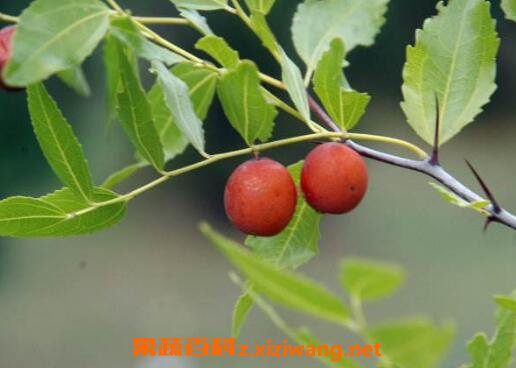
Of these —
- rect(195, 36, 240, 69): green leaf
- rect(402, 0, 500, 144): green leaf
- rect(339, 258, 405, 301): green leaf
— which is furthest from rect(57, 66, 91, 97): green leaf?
rect(339, 258, 405, 301): green leaf

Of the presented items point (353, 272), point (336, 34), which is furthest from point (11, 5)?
point (353, 272)

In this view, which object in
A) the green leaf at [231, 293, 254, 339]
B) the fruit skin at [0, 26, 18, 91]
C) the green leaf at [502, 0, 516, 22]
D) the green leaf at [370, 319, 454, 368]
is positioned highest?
the green leaf at [370, 319, 454, 368]

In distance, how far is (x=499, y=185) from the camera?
986 centimetres

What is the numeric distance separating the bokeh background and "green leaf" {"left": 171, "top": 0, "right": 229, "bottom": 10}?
608 centimetres

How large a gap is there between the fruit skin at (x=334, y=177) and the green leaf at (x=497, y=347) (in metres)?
0.20

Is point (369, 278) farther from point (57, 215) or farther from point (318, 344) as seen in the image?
point (57, 215)

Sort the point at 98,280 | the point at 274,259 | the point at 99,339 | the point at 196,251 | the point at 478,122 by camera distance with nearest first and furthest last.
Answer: the point at 274,259, the point at 99,339, the point at 98,280, the point at 196,251, the point at 478,122

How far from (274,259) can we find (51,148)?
1.00 ft

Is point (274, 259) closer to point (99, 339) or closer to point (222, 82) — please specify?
point (222, 82)

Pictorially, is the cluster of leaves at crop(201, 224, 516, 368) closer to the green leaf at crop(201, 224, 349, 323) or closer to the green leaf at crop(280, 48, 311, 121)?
the green leaf at crop(201, 224, 349, 323)

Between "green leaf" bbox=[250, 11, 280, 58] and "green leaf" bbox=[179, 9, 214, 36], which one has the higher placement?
"green leaf" bbox=[250, 11, 280, 58]

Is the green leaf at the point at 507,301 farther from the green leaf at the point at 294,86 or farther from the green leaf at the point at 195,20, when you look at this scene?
the green leaf at the point at 195,20

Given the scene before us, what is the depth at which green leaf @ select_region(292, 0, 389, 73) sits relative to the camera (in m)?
Result: 1.32

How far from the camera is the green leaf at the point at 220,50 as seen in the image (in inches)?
43.4
